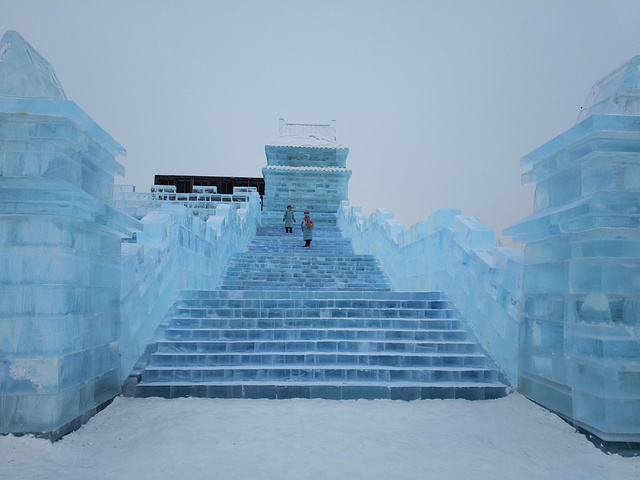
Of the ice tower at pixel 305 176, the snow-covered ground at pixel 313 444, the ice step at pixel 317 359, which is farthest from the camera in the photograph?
the ice tower at pixel 305 176

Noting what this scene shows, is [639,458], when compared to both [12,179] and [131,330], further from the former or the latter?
[12,179]

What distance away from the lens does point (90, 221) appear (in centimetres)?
425

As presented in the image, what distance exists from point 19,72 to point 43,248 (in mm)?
1599

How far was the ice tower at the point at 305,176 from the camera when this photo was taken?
74.8ft

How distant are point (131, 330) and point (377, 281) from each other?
650cm

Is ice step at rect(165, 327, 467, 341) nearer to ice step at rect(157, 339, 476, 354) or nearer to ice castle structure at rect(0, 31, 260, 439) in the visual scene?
ice step at rect(157, 339, 476, 354)

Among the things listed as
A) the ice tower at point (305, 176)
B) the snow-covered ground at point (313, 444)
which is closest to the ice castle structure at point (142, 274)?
the snow-covered ground at point (313, 444)

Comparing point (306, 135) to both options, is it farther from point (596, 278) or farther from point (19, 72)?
point (596, 278)

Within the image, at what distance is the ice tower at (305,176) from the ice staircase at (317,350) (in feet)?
49.9

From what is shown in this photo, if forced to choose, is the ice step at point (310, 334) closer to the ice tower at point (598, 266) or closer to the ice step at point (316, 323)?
the ice step at point (316, 323)

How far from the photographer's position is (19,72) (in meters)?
4.10

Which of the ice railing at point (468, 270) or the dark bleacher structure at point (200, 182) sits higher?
the dark bleacher structure at point (200, 182)

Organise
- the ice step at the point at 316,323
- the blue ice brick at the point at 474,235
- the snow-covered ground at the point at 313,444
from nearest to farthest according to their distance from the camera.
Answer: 1. the snow-covered ground at the point at 313,444
2. the ice step at the point at 316,323
3. the blue ice brick at the point at 474,235

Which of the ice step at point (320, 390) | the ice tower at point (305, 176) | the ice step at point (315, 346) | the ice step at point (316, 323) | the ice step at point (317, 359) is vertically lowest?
the ice step at point (320, 390)
